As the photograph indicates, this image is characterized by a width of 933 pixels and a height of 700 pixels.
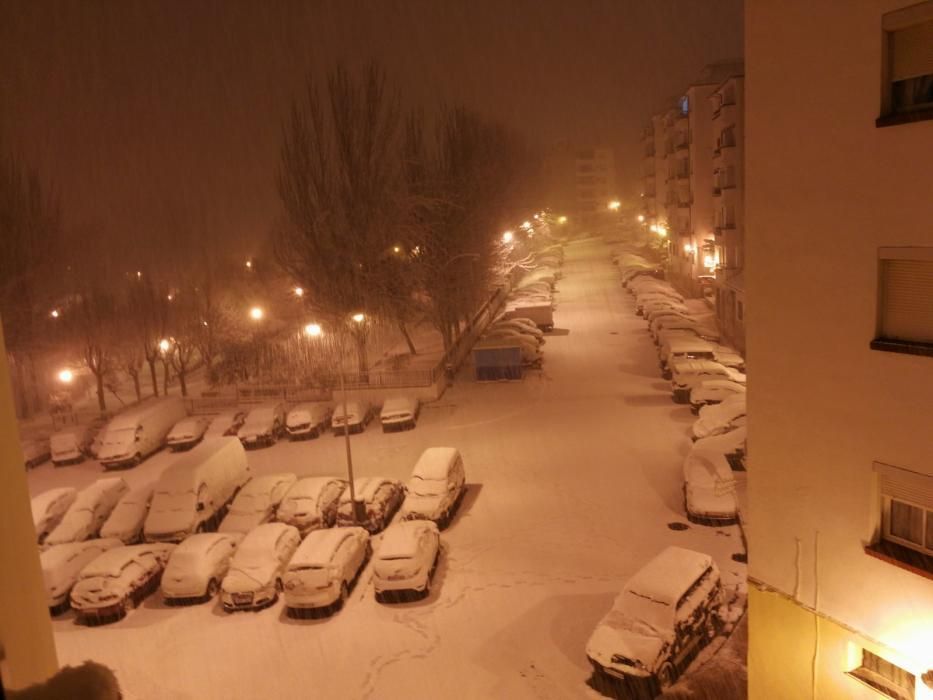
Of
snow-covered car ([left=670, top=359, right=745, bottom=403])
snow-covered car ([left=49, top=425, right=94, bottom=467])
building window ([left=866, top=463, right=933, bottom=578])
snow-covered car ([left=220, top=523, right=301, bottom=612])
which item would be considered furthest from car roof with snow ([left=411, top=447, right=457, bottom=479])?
snow-covered car ([left=49, top=425, right=94, bottom=467])

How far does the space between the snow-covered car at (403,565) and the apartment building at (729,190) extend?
71.8 ft

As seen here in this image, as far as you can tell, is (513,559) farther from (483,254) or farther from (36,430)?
(483,254)

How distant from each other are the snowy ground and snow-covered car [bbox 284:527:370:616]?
0.98 ft

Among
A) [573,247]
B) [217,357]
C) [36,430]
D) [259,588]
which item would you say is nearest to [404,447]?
[259,588]

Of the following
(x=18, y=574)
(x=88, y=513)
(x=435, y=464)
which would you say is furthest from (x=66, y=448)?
(x=18, y=574)

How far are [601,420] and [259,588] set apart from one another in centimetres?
1206

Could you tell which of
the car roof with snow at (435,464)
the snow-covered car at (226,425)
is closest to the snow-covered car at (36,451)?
the snow-covered car at (226,425)

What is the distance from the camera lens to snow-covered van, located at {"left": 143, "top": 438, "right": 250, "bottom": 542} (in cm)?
1590

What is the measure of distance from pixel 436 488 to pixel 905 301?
11.4m

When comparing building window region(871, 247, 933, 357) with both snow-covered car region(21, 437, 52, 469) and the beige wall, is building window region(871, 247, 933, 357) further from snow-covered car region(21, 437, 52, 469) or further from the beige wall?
snow-covered car region(21, 437, 52, 469)

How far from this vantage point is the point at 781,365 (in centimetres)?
696

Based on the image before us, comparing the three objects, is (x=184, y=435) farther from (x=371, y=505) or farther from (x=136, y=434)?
(x=371, y=505)

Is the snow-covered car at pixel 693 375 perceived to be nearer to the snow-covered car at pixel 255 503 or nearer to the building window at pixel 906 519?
the snow-covered car at pixel 255 503

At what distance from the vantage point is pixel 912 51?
→ 18.8 ft
